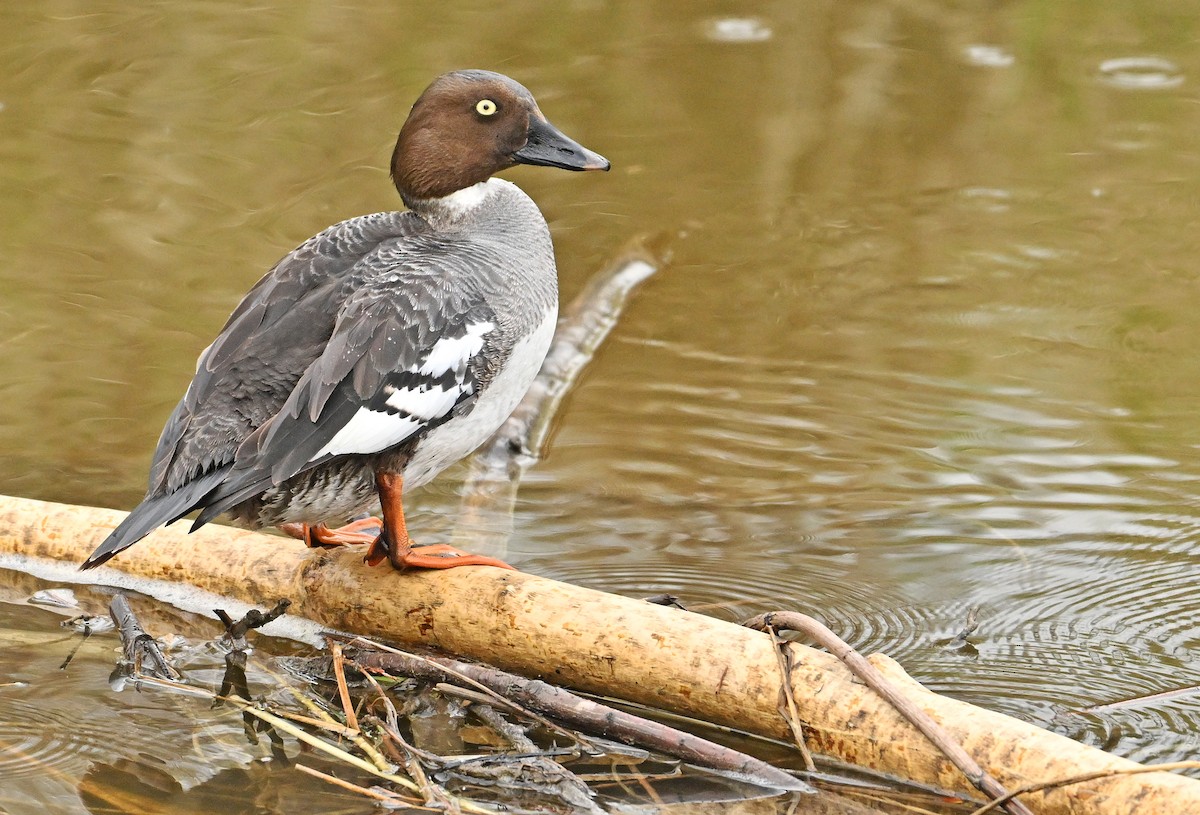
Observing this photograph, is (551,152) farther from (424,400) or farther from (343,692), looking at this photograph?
(343,692)

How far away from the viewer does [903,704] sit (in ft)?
9.84

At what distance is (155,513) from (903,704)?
1747 millimetres

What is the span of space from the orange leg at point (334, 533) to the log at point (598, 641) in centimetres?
7

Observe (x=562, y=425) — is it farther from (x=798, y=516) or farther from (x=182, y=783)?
(x=182, y=783)

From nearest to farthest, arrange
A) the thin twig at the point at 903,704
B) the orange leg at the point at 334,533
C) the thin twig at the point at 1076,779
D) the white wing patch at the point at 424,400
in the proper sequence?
the thin twig at the point at 1076,779
the thin twig at the point at 903,704
the white wing patch at the point at 424,400
the orange leg at the point at 334,533

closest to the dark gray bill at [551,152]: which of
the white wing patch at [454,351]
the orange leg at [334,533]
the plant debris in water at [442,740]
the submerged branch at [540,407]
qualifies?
the white wing patch at [454,351]

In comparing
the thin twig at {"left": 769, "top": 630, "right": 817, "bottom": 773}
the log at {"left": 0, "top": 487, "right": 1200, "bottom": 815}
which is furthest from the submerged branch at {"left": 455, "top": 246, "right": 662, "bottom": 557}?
the thin twig at {"left": 769, "top": 630, "right": 817, "bottom": 773}

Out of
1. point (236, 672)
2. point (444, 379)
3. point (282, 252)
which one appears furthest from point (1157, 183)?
point (236, 672)

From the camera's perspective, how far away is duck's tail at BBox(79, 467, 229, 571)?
3.29m

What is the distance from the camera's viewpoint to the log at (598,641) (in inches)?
113

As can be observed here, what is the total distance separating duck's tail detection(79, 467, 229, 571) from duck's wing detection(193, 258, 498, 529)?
0.03 m

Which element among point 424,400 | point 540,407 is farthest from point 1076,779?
point 540,407

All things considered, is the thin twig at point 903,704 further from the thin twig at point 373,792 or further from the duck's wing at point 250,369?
the duck's wing at point 250,369

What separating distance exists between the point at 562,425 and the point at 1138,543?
2130 mm
